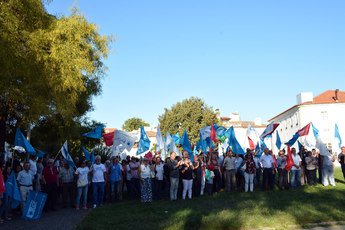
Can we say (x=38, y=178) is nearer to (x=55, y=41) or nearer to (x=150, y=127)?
(x=55, y=41)

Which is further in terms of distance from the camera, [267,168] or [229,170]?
[267,168]

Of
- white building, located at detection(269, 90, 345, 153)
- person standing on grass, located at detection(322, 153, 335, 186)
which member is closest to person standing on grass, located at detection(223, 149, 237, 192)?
person standing on grass, located at detection(322, 153, 335, 186)

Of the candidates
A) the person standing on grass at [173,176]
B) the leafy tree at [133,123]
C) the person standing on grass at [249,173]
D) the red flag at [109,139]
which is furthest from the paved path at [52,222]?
the leafy tree at [133,123]

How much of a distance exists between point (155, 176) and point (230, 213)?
5.96 m

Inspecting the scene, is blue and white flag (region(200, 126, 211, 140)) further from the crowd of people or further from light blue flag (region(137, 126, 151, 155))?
light blue flag (region(137, 126, 151, 155))

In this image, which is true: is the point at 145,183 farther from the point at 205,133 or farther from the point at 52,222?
the point at 205,133

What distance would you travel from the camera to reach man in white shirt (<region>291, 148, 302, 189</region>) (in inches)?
670

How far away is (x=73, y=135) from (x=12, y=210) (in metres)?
13.2

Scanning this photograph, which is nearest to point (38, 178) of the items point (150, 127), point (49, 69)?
point (49, 69)

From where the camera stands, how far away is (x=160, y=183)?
Result: 53.4ft

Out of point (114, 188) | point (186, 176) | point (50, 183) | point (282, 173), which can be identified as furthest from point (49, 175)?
point (282, 173)

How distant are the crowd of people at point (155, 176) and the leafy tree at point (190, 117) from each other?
34.7m

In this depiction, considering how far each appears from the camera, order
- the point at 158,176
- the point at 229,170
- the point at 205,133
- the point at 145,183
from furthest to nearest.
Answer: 1. the point at 205,133
2. the point at 229,170
3. the point at 158,176
4. the point at 145,183

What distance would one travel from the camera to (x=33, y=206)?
11.6 meters
